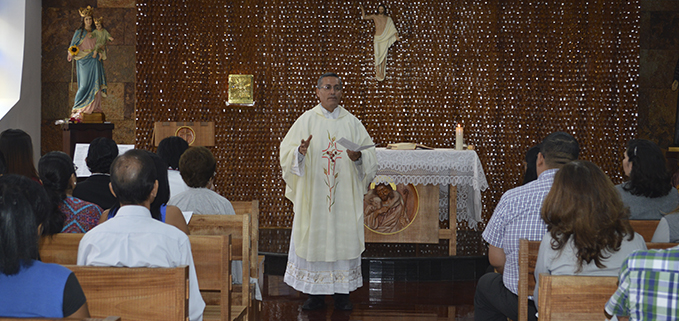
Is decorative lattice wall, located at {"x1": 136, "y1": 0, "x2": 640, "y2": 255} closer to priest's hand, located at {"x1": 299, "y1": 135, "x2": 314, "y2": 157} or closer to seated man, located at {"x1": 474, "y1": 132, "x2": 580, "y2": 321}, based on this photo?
priest's hand, located at {"x1": 299, "y1": 135, "x2": 314, "y2": 157}

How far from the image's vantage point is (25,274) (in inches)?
63.5

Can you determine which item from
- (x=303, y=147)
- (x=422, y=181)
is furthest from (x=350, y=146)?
(x=422, y=181)

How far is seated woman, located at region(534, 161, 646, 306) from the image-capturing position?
7.50ft

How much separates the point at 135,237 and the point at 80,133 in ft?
16.5

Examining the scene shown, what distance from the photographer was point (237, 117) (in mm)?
7855

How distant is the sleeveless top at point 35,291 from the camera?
1607 mm

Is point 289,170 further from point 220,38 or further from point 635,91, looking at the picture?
point 635,91

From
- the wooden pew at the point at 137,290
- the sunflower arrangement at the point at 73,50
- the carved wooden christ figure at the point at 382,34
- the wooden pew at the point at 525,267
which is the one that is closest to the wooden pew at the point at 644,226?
the wooden pew at the point at 525,267

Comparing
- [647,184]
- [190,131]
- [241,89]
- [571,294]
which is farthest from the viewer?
[241,89]

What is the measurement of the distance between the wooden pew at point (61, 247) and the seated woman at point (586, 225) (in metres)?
1.89

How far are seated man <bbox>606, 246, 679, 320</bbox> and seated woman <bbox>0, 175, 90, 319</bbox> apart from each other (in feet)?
4.92

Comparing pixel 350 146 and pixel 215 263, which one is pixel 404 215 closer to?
pixel 350 146

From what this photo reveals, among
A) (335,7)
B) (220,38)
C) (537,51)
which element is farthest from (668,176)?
(220,38)

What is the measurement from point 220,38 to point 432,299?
4423 millimetres
